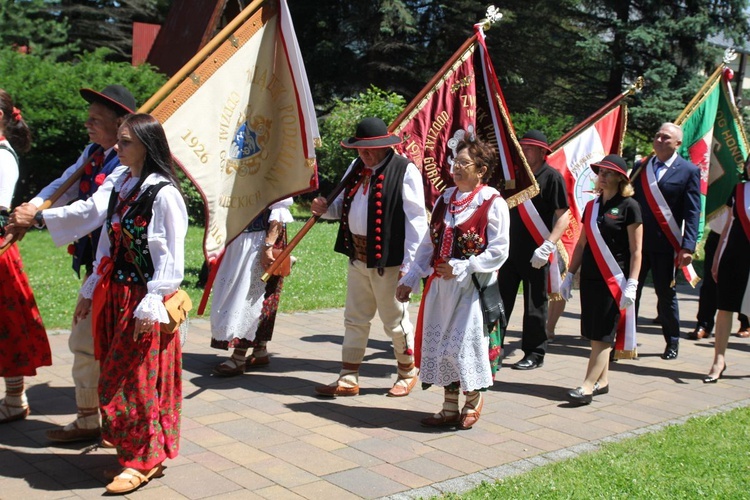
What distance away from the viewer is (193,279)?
11148 millimetres

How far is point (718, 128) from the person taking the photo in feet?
31.9

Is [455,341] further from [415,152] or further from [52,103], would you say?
[52,103]

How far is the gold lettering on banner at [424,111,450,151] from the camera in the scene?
6449mm

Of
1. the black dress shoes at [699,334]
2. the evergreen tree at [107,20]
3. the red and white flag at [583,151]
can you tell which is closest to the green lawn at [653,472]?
the red and white flag at [583,151]

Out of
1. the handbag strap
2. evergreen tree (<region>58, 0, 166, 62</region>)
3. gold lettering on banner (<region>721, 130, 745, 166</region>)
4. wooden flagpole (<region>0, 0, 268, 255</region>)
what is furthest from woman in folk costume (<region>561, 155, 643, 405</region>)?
evergreen tree (<region>58, 0, 166, 62</region>)

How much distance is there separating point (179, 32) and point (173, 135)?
20204mm

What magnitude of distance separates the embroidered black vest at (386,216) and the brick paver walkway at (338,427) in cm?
109

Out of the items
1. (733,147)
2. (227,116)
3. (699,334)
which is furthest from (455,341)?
(733,147)

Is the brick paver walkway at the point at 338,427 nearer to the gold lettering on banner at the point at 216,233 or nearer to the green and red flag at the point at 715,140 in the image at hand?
the gold lettering on banner at the point at 216,233

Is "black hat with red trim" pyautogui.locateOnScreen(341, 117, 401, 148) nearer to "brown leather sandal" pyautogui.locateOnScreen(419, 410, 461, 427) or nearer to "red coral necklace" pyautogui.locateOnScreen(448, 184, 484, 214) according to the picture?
"red coral necklace" pyautogui.locateOnScreen(448, 184, 484, 214)

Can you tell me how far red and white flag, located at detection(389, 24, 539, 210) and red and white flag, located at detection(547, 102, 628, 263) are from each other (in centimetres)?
214

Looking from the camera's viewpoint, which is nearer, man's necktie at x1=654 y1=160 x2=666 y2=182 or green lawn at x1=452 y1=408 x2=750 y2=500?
green lawn at x1=452 y1=408 x2=750 y2=500

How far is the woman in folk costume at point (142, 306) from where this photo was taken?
4.11 metres

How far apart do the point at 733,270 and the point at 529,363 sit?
1917 mm
